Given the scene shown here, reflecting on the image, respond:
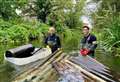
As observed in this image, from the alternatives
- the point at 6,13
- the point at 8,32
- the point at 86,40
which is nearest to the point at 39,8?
the point at 6,13

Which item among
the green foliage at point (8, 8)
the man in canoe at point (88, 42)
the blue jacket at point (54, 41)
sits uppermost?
the man in canoe at point (88, 42)

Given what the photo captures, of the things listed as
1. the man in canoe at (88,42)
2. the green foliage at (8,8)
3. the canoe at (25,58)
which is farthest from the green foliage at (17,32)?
the man in canoe at (88,42)

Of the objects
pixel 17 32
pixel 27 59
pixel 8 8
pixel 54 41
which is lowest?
pixel 17 32

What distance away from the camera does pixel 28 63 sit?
16688 mm

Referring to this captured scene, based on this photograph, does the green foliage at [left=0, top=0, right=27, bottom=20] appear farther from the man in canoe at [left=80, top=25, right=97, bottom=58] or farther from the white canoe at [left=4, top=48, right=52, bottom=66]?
the man in canoe at [left=80, top=25, right=97, bottom=58]

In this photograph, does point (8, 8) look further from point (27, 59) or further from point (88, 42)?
point (88, 42)

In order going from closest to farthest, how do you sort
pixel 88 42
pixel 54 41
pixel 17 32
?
pixel 88 42 → pixel 54 41 → pixel 17 32

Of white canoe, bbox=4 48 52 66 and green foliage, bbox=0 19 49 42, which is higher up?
white canoe, bbox=4 48 52 66

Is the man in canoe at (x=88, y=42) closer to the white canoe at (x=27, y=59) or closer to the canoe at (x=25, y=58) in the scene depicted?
the canoe at (x=25, y=58)

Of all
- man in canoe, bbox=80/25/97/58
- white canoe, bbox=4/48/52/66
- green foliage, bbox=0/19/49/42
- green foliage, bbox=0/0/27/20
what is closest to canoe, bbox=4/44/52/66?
white canoe, bbox=4/48/52/66

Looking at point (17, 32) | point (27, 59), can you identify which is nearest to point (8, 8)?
point (17, 32)

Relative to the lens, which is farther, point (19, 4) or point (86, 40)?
point (19, 4)

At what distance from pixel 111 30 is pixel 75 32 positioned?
30057 millimetres

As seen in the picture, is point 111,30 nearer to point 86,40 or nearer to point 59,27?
point 86,40
